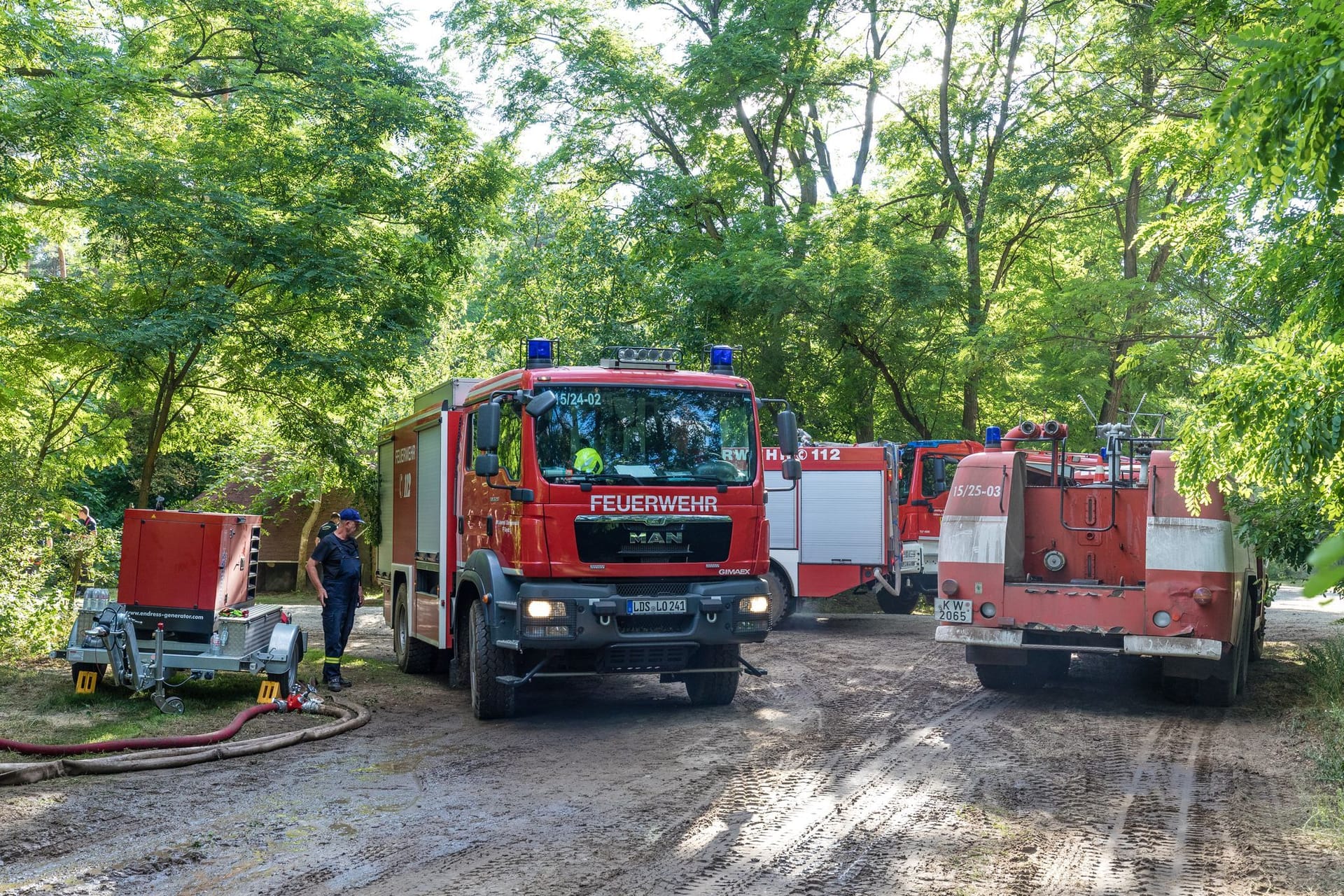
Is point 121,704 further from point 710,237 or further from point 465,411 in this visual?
point 710,237

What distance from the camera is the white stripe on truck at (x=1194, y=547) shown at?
959cm

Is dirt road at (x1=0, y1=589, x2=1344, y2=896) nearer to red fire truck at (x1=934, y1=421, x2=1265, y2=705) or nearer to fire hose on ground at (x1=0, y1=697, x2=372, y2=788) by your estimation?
fire hose on ground at (x1=0, y1=697, x2=372, y2=788)

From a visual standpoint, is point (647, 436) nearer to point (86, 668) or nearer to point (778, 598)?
point (86, 668)

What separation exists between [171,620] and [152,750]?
2.14 meters

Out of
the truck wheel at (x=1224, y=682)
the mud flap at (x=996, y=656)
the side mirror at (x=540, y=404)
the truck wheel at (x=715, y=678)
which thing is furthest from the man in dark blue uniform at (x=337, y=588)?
the truck wheel at (x=1224, y=682)

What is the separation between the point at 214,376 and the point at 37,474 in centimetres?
233

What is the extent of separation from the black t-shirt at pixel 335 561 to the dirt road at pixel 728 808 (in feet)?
5.35

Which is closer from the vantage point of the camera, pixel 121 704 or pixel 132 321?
pixel 121 704

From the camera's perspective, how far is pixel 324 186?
45.5 ft

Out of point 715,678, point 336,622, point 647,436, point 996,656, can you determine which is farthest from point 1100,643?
point 336,622

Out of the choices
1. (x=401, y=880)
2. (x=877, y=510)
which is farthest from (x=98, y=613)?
(x=877, y=510)

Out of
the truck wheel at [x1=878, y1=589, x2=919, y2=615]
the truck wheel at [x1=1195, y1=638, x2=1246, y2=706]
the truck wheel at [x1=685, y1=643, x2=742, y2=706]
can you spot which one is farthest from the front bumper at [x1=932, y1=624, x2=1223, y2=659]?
the truck wheel at [x1=878, y1=589, x2=919, y2=615]

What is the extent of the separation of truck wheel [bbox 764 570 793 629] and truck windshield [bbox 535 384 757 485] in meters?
8.12

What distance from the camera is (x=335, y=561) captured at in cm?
1176
